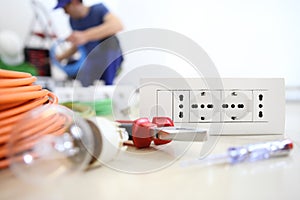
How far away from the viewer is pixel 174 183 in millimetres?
279

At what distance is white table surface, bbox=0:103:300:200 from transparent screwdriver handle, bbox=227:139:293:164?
0.03 feet

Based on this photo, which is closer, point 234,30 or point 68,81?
point 234,30

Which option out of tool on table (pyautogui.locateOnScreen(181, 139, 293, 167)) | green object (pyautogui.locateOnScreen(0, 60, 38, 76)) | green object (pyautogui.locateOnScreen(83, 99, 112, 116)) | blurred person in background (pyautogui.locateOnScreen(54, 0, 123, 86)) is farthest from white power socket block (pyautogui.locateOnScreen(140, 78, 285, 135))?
green object (pyautogui.locateOnScreen(0, 60, 38, 76))

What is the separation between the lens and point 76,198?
0.80 ft

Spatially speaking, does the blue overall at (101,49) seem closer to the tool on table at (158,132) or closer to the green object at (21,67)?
the green object at (21,67)

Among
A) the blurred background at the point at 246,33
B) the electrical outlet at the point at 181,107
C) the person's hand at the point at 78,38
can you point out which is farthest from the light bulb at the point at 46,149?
the person's hand at the point at 78,38

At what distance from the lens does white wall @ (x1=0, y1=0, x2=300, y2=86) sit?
1.34 metres

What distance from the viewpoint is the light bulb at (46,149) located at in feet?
0.92

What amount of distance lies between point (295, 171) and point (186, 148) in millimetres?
180

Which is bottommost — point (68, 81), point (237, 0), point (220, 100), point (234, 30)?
point (220, 100)

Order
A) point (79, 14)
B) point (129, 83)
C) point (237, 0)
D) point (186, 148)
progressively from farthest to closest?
point (79, 14)
point (237, 0)
point (129, 83)
point (186, 148)

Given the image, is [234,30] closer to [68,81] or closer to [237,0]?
[237,0]

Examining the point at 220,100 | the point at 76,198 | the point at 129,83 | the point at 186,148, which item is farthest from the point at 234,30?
the point at 76,198

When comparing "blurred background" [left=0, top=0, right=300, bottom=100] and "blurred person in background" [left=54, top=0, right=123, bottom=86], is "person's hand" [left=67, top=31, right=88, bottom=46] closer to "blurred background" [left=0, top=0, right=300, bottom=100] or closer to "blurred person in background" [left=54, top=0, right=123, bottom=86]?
"blurred person in background" [left=54, top=0, right=123, bottom=86]
